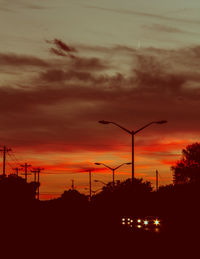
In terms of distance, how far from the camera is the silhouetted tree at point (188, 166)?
11862 centimetres

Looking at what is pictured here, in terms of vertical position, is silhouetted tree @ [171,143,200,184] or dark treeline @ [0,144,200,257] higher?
silhouetted tree @ [171,143,200,184]

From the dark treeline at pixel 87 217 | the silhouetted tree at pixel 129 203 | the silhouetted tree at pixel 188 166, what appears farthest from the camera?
the silhouetted tree at pixel 188 166

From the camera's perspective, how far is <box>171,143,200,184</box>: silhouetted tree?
119m

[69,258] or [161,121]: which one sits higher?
[161,121]

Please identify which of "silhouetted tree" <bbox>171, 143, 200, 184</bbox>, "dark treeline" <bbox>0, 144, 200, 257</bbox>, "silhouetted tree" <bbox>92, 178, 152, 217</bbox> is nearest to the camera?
"dark treeline" <bbox>0, 144, 200, 257</bbox>

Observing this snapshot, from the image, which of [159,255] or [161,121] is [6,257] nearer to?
[159,255]

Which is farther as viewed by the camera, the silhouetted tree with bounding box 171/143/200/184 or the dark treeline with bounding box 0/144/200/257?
the silhouetted tree with bounding box 171/143/200/184

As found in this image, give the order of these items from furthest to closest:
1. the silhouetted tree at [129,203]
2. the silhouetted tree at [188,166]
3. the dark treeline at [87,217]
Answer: the silhouetted tree at [188,166] < the silhouetted tree at [129,203] < the dark treeline at [87,217]

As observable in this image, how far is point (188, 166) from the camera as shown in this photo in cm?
12031

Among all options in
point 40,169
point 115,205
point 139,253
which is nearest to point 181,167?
point 115,205

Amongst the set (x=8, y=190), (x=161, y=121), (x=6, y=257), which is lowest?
(x=6, y=257)

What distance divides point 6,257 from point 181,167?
102092 millimetres

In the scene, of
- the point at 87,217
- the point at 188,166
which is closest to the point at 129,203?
the point at 87,217

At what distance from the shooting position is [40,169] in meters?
136
